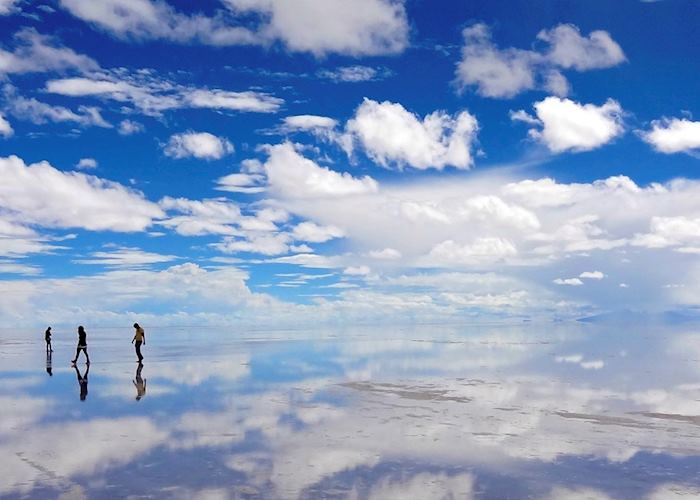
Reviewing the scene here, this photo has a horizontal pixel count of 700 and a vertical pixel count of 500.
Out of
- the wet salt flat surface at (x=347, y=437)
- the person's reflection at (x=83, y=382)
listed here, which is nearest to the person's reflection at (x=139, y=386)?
the wet salt flat surface at (x=347, y=437)

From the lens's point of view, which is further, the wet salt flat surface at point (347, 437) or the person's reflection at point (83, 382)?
the person's reflection at point (83, 382)

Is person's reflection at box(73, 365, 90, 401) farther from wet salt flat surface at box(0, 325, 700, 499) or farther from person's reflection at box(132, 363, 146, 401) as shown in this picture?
person's reflection at box(132, 363, 146, 401)

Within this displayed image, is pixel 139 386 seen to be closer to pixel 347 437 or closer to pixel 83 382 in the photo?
pixel 83 382

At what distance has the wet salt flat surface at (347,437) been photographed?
12.2 m

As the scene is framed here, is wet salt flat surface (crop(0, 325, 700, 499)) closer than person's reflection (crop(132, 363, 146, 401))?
Yes

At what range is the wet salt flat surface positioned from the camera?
482 inches

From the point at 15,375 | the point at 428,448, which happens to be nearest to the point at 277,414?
the point at 428,448

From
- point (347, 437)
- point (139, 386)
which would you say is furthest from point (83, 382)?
point (347, 437)

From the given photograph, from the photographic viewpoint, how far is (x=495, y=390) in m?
27.9

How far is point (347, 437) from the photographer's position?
16938 millimetres

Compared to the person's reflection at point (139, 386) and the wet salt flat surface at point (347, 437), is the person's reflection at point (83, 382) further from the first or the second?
the person's reflection at point (139, 386)

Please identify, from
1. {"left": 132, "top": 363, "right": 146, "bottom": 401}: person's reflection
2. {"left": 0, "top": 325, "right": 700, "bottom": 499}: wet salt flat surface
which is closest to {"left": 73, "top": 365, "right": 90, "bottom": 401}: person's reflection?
{"left": 0, "top": 325, "right": 700, "bottom": 499}: wet salt flat surface

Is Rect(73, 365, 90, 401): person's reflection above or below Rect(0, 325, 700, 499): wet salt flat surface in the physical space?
above

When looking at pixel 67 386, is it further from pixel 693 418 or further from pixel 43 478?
pixel 693 418
